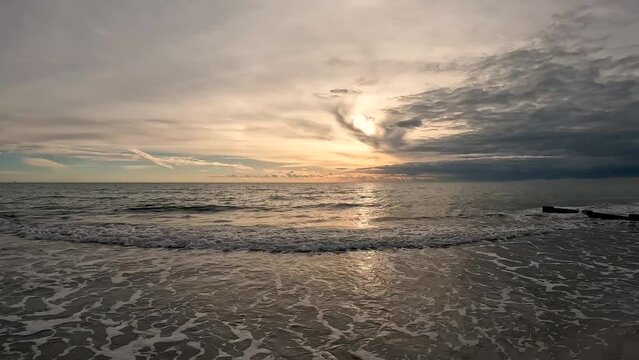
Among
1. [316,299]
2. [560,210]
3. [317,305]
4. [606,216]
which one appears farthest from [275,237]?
[560,210]

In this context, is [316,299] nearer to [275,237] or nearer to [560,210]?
[275,237]

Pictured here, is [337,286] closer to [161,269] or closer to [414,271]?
[414,271]

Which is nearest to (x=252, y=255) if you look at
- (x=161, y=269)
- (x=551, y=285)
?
(x=161, y=269)

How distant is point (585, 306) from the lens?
1080 centimetres

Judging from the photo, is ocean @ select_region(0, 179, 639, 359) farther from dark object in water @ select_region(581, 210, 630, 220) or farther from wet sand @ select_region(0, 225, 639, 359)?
dark object in water @ select_region(581, 210, 630, 220)

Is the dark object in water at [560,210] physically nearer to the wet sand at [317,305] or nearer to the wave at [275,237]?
the wave at [275,237]

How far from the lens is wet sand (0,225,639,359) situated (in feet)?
26.8

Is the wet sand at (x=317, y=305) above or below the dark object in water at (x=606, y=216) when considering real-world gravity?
below

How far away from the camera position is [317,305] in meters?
10.9

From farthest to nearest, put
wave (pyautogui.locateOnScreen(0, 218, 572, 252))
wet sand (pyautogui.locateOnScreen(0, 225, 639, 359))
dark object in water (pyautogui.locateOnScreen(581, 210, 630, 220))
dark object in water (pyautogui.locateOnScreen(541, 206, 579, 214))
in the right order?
dark object in water (pyautogui.locateOnScreen(541, 206, 579, 214)) → dark object in water (pyautogui.locateOnScreen(581, 210, 630, 220)) → wave (pyautogui.locateOnScreen(0, 218, 572, 252)) → wet sand (pyautogui.locateOnScreen(0, 225, 639, 359))

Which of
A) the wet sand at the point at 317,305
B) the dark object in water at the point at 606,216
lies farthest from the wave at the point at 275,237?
the dark object in water at the point at 606,216

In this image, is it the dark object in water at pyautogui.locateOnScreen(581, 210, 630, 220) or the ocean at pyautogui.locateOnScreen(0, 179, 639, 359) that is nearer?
the ocean at pyautogui.locateOnScreen(0, 179, 639, 359)

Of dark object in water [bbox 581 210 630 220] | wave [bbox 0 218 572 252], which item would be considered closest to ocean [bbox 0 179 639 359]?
wave [bbox 0 218 572 252]

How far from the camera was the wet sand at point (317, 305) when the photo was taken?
26.8 ft
